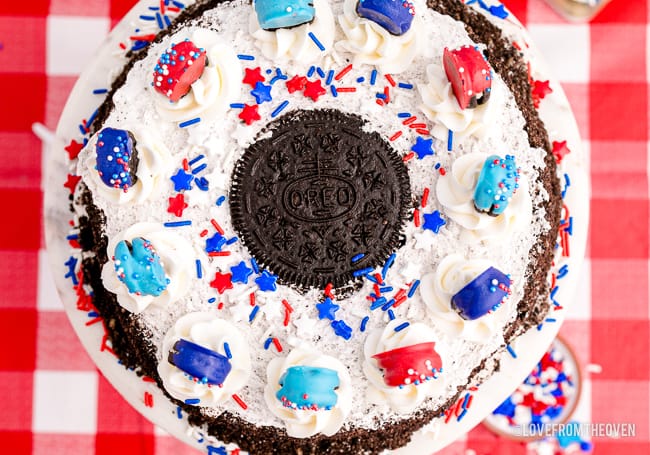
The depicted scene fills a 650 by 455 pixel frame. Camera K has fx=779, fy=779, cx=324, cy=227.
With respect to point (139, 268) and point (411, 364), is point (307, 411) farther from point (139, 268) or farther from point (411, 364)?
point (139, 268)

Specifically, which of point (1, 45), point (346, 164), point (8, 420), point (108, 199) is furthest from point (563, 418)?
point (1, 45)

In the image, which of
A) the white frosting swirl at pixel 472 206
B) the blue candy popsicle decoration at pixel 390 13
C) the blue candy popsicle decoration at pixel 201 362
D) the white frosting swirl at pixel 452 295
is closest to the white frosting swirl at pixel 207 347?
the blue candy popsicle decoration at pixel 201 362

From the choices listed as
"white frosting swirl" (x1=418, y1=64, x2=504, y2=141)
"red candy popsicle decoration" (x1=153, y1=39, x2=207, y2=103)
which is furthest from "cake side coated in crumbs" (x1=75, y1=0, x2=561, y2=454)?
"red candy popsicle decoration" (x1=153, y1=39, x2=207, y2=103)

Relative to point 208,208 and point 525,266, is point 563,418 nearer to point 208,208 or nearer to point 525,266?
point 525,266

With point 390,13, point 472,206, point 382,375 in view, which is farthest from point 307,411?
point 390,13

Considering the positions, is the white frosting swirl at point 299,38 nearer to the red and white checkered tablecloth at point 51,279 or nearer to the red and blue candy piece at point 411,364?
the red and blue candy piece at point 411,364

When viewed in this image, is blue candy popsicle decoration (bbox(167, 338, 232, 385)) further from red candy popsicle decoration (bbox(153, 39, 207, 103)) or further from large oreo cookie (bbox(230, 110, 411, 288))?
red candy popsicle decoration (bbox(153, 39, 207, 103))
